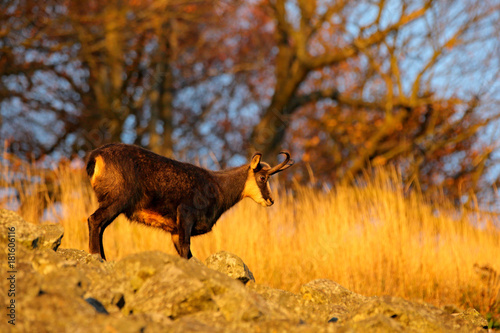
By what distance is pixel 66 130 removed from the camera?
15812 mm

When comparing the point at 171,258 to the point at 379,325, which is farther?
the point at 171,258

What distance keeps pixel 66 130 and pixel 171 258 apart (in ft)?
41.2

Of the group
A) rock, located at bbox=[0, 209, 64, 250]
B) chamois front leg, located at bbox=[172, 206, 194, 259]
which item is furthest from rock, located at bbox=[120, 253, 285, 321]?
chamois front leg, located at bbox=[172, 206, 194, 259]

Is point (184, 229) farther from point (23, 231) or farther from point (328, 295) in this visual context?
point (23, 231)

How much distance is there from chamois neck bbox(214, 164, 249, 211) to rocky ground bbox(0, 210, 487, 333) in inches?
74.2

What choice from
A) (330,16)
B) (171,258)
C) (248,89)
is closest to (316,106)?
(248,89)

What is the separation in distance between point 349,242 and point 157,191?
11.8ft

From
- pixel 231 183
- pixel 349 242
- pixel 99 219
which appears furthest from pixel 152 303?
pixel 349 242

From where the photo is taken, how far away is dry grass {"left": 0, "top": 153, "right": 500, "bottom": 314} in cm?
792

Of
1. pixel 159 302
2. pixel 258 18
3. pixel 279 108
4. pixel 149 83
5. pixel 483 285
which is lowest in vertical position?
pixel 483 285

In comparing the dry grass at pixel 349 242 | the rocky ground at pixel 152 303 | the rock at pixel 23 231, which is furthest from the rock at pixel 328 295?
the dry grass at pixel 349 242

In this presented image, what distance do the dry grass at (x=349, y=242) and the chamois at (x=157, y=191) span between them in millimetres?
1824

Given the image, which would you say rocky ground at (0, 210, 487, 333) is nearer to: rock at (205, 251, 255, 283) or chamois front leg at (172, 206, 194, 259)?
rock at (205, 251, 255, 283)

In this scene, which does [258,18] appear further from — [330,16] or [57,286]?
[57,286]
